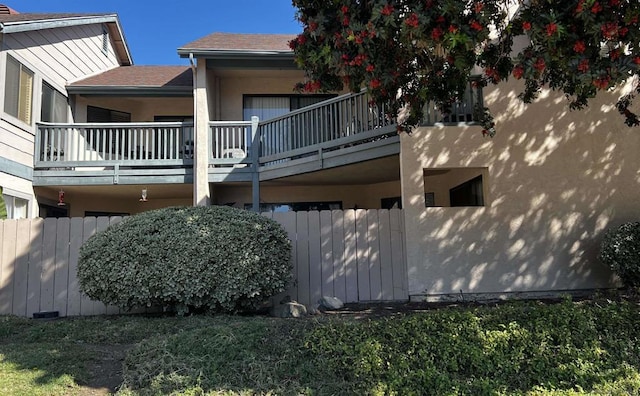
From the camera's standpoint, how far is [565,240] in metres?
8.33

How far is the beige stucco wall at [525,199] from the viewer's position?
27.0 ft

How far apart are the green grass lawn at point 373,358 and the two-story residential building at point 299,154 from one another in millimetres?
2809

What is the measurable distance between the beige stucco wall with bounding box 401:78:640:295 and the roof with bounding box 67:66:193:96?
293 inches

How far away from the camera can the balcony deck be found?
34.3ft

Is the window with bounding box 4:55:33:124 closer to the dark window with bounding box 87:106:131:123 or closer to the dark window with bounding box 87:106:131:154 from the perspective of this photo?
the dark window with bounding box 87:106:131:154

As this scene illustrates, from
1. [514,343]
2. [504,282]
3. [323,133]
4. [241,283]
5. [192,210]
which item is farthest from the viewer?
[323,133]

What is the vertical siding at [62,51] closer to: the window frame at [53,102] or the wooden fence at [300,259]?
the window frame at [53,102]

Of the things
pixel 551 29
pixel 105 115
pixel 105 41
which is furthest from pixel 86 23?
pixel 551 29

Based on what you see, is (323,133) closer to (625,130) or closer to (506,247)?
(506,247)

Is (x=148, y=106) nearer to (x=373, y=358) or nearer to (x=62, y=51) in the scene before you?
(x=62, y=51)

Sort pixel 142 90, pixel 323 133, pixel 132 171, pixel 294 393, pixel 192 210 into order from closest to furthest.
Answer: pixel 294 393, pixel 192 210, pixel 323 133, pixel 132 171, pixel 142 90

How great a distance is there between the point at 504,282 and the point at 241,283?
15.5 ft

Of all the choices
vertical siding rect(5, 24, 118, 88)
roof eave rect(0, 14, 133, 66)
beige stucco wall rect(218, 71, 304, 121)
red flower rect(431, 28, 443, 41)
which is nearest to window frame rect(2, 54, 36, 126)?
vertical siding rect(5, 24, 118, 88)

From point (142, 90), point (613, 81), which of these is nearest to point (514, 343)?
point (613, 81)
